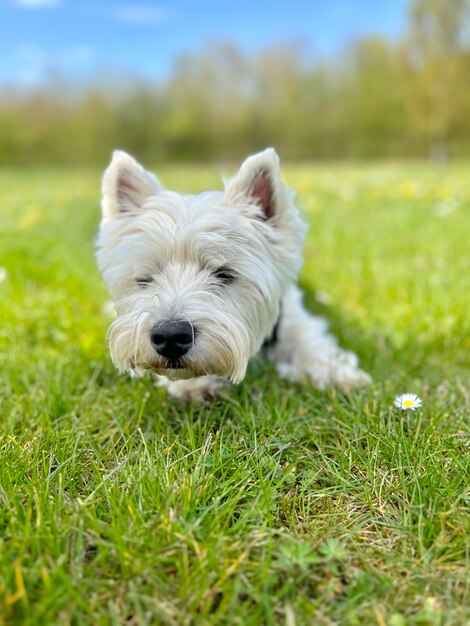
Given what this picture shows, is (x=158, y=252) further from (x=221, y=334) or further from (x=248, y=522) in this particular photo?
(x=248, y=522)

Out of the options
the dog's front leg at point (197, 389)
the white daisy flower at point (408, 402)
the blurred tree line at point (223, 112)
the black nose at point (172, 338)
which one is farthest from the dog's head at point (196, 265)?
the blurred tree line at point (223, 112)

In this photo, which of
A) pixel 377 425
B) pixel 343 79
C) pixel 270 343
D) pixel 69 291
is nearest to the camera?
pixel 377 425

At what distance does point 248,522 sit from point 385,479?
0.63 metres

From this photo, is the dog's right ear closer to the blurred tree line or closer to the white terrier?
the white terrier

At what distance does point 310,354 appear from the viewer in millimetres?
3818

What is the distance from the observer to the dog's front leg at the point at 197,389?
317 centimetres

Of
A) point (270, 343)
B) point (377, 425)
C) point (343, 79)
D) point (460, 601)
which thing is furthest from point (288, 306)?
point (343, 79)

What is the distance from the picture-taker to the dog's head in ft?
8.82

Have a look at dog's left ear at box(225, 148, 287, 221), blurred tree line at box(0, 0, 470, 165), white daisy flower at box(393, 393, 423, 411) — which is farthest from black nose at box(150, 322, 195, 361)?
blurred tree line at box(0, 0, 470, 165)

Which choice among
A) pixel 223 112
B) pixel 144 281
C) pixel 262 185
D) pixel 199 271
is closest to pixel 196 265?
pixel 199 271

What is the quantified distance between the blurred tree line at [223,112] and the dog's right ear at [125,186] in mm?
44358

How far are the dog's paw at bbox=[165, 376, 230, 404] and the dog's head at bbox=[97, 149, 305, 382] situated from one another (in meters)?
0.29

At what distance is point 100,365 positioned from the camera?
3.56m

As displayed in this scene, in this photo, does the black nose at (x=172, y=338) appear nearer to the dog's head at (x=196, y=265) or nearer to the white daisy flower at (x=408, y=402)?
the dog's head at (x=196, y=265)
